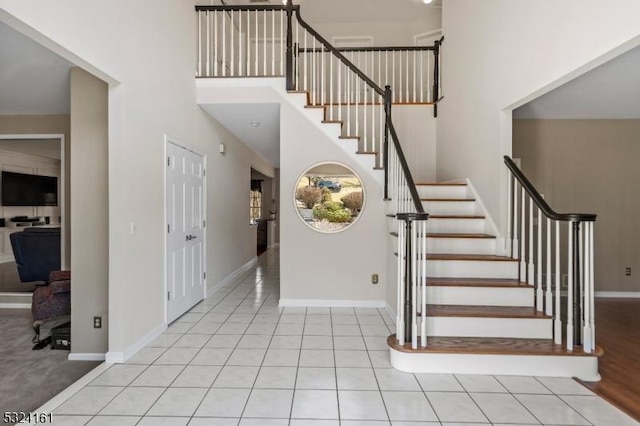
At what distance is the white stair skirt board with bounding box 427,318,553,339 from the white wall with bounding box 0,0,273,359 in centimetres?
262

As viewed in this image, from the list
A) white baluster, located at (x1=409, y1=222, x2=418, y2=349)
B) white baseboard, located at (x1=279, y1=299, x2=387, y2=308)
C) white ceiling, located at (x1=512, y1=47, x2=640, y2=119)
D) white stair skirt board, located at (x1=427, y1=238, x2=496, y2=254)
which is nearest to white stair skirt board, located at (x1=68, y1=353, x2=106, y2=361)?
white baseboard, located at (x1=279, y1=299, x2=387, y2=308)

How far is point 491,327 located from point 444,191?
6.09 ft

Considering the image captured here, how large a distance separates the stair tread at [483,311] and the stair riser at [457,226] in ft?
3.35

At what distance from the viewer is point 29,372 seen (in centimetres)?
270

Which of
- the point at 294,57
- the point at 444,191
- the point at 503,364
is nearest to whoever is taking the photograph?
the point at 503,364

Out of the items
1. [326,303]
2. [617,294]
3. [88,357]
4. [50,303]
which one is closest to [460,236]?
[326,303]

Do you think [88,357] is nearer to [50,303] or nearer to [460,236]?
[50,303]

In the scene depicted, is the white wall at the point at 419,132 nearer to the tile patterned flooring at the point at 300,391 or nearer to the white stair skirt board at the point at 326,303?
the white stair skirt board at the point at 326,303

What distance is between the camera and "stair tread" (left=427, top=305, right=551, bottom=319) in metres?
2.64

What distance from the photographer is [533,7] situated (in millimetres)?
2691

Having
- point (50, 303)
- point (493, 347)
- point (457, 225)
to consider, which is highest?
point (457, 225)

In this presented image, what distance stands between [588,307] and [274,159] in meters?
7.24

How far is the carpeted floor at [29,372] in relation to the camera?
2.34m

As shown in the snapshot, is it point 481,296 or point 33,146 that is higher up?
point 33,146
